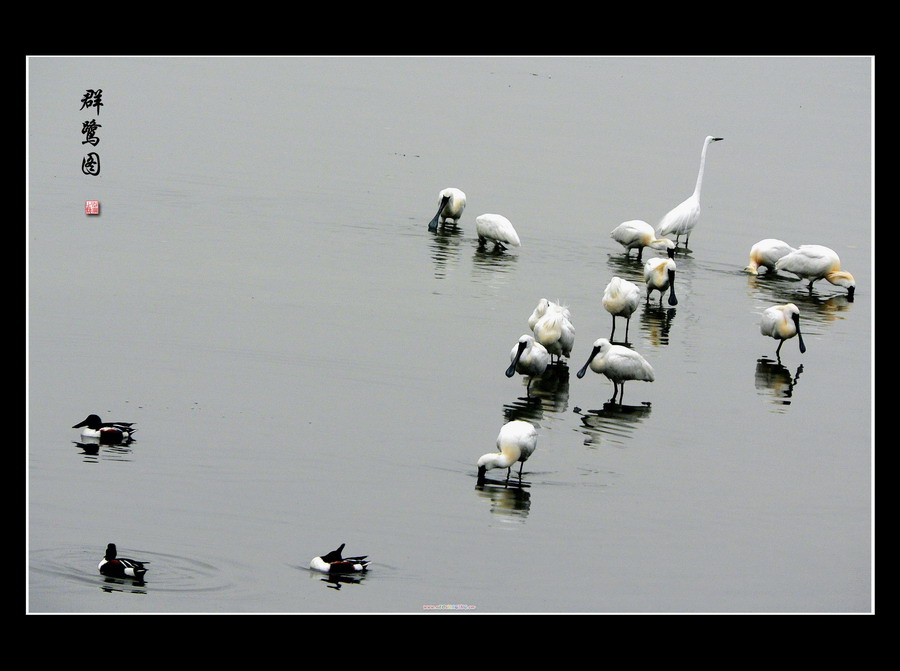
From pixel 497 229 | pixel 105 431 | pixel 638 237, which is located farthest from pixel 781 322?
pixel 105 431

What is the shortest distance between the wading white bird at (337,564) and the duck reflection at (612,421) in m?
2.63

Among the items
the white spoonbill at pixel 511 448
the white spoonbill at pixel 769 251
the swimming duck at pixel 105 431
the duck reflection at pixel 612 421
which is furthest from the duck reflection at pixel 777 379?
the swimming duck at pixel 105 431

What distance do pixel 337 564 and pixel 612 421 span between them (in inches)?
132

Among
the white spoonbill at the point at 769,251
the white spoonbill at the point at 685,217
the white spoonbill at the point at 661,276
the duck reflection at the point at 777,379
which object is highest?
the white spoonbill at the point at 685,217

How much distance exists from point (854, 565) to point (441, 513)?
9.87ft

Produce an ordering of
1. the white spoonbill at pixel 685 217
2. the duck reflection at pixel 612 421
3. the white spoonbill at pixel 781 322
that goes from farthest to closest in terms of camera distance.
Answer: the white spoonbill at pixel 685 217 → the white spoonbill at pixel 781 322 → the duck reflection at pixel 612 421

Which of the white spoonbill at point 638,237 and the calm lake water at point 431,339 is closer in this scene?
the calm lake water at point 431,339

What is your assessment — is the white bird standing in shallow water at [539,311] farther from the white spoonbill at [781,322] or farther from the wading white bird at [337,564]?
the wading white bird at [337,564]

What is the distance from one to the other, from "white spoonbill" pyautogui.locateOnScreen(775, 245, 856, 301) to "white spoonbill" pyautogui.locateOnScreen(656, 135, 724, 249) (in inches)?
64.5

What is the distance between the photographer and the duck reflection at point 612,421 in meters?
13.4

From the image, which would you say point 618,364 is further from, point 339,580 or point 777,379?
point 339,580

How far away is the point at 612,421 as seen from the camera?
45.3 ft

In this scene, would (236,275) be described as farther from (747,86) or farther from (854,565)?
(854,565)

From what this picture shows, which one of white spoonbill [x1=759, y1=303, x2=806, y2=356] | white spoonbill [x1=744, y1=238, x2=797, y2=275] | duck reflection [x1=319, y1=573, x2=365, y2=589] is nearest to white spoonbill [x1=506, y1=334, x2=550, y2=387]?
white spoonbill [x1=759, y1=303, x2=806, y2=356]
